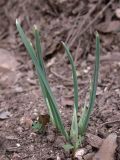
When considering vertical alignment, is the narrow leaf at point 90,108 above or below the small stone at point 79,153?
above

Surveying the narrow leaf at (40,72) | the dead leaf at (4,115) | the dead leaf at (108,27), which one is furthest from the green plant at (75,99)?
the dead leaf at (108,27)

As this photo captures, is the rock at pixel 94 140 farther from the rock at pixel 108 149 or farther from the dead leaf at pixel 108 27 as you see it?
the dead leaf at pixel 108 27

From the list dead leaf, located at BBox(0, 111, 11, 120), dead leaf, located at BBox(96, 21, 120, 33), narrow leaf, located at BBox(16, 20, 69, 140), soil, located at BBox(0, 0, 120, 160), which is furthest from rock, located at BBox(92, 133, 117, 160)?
dead leaf, located at BBox(96, 21, 120, 33)

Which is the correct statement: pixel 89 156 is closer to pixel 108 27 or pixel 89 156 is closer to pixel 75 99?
pixel 75 99

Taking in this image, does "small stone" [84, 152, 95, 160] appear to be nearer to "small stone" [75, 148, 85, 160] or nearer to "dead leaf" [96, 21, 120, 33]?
"small stone" [75, 148, 85, 160]

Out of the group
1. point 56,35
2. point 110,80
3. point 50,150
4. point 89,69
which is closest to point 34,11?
point 56,35

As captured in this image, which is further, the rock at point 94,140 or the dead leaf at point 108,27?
the dead leaf at point 108,27

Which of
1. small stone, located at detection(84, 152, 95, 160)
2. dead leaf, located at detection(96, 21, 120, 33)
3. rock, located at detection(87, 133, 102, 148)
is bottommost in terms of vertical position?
small stone, located at detection(84, 152, 95, 160)
